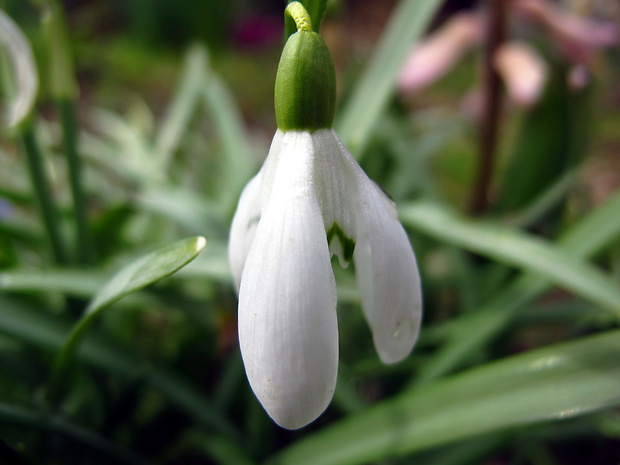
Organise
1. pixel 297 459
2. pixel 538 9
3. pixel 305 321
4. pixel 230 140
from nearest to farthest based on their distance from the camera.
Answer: pixel 305 321 < pixel 297 459 < pixel 538 9 < pixel 230 140

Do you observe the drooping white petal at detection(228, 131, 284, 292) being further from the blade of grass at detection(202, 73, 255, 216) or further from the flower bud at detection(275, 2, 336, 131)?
the blade of grass at detection(202, 73, 255, 216)

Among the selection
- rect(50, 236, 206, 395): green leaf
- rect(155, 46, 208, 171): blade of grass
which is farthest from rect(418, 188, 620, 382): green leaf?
rect(155, 46, 208, 171): blade of grass

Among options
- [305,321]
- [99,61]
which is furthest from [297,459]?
[99,61]

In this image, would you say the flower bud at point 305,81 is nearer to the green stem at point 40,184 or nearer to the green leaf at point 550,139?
the green stem at point 40,184

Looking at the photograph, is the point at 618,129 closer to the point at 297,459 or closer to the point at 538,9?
the point at 538,9

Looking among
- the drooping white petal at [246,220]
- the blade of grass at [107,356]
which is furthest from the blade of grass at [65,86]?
the drooping white petal at [246,220]

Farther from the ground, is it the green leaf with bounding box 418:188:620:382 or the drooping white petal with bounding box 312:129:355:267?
the drooping white petal with bounding box 312:129:355:267
